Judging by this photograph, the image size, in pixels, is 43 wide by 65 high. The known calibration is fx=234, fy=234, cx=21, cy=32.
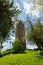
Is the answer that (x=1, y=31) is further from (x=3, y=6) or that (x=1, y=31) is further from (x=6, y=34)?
(x=3, y=6)

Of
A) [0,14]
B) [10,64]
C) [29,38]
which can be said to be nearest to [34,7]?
[10,64]

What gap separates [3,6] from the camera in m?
17.1

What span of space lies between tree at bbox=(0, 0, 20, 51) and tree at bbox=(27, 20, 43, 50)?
47.7 m

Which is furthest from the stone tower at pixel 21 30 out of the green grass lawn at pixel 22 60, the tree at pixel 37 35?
the green grass lawn at pixel 22 60

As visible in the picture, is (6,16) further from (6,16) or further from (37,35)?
(37,35)

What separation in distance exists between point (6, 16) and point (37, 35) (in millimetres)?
51337

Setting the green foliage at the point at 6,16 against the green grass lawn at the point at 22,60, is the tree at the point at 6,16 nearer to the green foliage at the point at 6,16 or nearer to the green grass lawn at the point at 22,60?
the green foliage at the point at 6,16

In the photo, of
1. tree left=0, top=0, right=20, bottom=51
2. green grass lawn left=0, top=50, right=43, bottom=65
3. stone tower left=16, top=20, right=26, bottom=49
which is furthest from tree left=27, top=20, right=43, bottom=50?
tree left=0, top=0, right=20, bottom=51

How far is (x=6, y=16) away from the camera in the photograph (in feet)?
56.9

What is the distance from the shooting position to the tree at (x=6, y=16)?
17094 mm

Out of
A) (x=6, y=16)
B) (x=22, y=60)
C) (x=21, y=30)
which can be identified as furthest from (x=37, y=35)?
(x=6, y=16)

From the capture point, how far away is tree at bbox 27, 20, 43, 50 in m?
67.7

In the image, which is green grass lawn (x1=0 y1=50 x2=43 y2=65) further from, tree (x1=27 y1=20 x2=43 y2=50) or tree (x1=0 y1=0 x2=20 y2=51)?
tree (x1=27 y1=20 x2=43 y2=50)

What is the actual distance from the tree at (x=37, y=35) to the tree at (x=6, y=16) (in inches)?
1879
